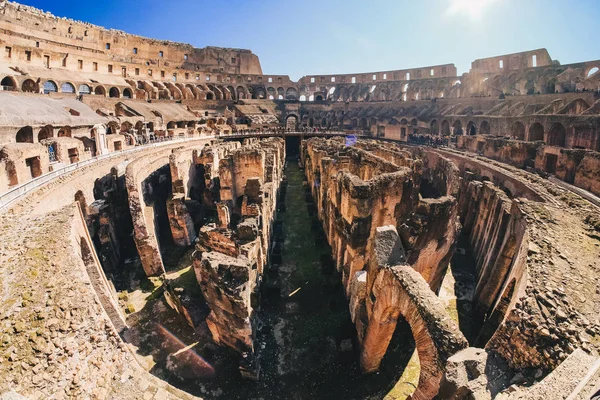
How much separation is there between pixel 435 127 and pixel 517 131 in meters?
12.5

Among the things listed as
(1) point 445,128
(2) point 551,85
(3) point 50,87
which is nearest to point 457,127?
(1) point 445,128

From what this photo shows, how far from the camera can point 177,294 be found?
29.8 feet

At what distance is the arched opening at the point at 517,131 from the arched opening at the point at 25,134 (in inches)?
1297

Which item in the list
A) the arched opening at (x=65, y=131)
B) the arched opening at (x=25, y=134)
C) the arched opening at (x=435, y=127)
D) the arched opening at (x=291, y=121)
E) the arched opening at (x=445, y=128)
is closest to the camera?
the arched opening at (x=25, y=134)

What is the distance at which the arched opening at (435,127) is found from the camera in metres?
36.3

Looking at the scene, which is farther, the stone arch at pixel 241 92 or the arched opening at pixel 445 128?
the stone arch at pixel 241 92

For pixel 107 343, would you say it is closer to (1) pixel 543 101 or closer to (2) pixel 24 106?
(2) pixel 24 106

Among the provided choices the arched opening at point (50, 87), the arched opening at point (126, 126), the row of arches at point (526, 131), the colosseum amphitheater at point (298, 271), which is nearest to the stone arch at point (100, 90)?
the arched opening at point (50, 87)

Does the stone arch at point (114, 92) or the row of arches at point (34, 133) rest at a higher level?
the stone arch at point (114, 92)

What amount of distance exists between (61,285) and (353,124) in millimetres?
47171

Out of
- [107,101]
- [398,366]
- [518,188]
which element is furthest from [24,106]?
[518,188]

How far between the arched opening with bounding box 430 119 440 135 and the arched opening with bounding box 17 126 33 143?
37.0m

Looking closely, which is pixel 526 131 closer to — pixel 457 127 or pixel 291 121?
pixel 457 127

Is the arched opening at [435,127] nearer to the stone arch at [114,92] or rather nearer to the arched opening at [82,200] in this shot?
the arched opening at [82,200]
